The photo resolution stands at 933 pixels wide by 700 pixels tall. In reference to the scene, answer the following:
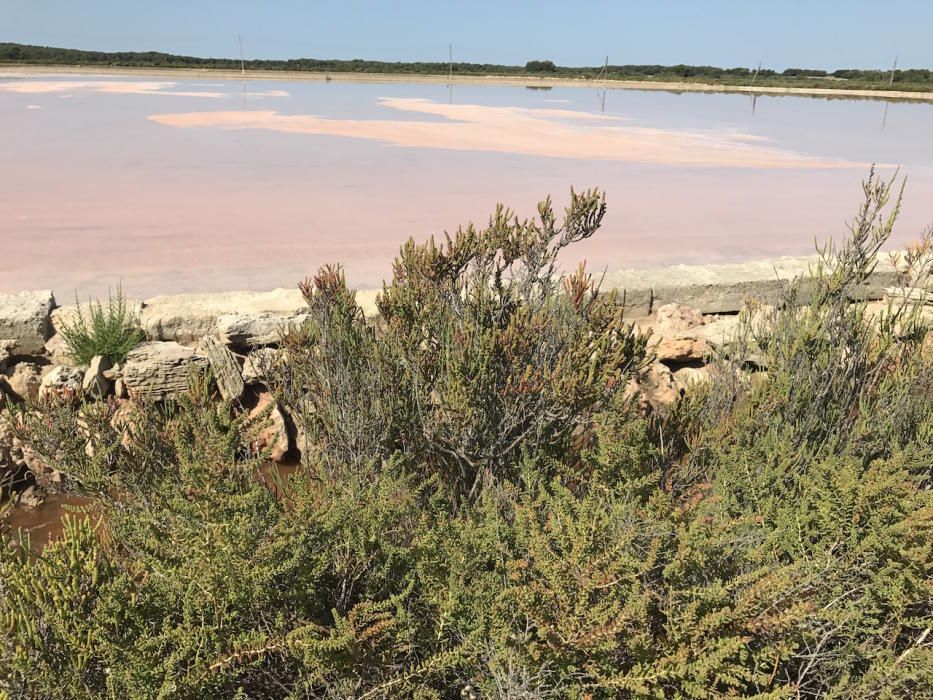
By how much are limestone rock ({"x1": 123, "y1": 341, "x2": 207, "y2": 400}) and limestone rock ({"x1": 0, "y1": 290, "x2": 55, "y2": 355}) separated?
0.77 m

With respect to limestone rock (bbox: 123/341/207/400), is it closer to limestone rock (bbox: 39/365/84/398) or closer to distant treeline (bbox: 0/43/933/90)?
limestone rock (bbox: 39/365/84/398)

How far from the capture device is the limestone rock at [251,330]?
4.26 m

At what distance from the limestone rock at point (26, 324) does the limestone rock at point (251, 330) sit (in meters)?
1.08

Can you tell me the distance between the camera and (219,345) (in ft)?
13.5

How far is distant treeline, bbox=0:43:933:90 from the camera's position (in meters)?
49.1

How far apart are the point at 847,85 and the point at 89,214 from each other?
46863mm

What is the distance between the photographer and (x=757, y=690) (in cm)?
188

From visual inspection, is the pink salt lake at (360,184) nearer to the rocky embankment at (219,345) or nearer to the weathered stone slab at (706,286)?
the rocky embankment at (219,345)

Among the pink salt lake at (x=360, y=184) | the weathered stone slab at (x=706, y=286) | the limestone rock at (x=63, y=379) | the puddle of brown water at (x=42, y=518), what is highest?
the pink salt lake at (x=360, y=184)

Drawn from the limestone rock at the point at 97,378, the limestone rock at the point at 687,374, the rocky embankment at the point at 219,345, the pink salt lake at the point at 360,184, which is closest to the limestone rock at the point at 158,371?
the rocky embankment at the point at 219,345

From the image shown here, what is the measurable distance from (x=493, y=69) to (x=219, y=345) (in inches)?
2601

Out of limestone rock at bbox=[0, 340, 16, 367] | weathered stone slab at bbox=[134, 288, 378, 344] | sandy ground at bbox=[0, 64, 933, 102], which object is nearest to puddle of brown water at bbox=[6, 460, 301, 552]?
limestone rock at bbox=[0, 340, 16, 367]

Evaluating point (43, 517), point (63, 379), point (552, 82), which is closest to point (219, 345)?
point (63, 379)

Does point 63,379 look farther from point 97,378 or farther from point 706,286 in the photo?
point 706,286
